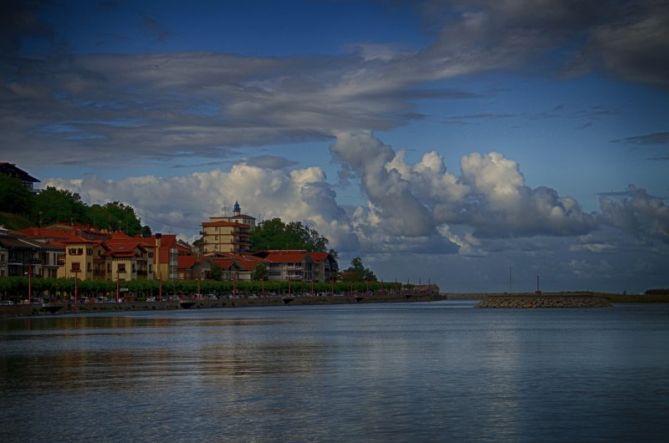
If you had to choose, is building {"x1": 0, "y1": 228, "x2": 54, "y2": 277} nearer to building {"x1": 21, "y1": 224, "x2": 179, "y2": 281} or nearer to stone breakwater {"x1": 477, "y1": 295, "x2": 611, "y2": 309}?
building {"x1": 21, "y1": 224, "x2": 179, "y2": 281}

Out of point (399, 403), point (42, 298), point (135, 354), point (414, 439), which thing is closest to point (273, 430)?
point (414, 439)

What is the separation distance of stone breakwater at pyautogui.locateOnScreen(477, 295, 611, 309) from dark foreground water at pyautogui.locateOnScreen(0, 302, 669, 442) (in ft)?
393

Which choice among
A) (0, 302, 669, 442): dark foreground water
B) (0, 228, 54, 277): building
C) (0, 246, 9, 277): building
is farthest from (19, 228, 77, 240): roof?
(0, 302, 669, 442): dark foreground water

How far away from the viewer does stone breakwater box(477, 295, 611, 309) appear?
18174 centimetres

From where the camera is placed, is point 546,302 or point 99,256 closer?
point 99,256

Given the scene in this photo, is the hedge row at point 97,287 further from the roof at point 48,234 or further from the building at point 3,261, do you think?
the roof at point 48,234

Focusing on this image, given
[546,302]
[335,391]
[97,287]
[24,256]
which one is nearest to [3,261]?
[24,256]

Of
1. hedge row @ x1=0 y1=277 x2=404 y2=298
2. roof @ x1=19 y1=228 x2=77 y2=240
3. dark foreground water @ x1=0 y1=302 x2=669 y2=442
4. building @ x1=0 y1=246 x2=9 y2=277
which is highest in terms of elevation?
roof @ x1=19 y1=228 x2=77 y2=240

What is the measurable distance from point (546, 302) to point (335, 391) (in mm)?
152518

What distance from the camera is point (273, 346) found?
62.3 metres

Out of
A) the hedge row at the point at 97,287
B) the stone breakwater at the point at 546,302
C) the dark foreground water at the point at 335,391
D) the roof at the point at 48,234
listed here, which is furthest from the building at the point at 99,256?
the dark foreground water at the point at 335,391

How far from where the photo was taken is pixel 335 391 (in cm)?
3638

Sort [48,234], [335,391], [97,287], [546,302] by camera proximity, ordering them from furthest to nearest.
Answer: [546,302] < [48,234] < [97,287] < [335,391]

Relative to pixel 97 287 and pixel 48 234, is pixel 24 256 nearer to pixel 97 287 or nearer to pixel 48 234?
pixel 97 287
